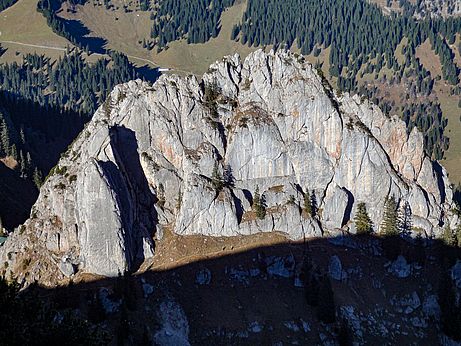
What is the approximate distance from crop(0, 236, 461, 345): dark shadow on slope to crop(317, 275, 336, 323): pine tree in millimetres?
Result: 709

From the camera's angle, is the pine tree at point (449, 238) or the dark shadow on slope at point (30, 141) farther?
the dark shadow on slope at point (30, 141)

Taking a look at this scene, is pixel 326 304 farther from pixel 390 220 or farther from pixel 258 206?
pixel 390 220

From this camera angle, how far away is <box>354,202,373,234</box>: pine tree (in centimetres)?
10744

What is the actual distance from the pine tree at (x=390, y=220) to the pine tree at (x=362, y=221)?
2.57m

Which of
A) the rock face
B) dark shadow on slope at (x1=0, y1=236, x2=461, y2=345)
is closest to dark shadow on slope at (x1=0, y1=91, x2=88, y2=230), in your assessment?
the rock face

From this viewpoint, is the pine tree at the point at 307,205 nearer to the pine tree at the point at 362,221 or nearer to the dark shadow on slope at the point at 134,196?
the pine tree at the point at 362,221

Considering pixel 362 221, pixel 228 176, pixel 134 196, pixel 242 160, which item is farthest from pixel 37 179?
pixel 362 221

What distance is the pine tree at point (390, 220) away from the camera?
349 feet

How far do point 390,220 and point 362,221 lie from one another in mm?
5096

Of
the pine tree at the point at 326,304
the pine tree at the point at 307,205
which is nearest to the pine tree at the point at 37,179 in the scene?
the pine tree at the point at 307,205

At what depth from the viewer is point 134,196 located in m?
102

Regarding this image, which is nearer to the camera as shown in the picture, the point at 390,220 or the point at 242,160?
the point at 390,220

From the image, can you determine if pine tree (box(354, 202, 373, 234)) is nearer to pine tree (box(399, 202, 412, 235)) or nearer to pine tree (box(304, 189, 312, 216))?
pine tree (box(399, 202, 412, 235))

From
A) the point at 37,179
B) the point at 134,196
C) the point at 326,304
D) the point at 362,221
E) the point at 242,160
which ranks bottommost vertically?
the point at 326,304
